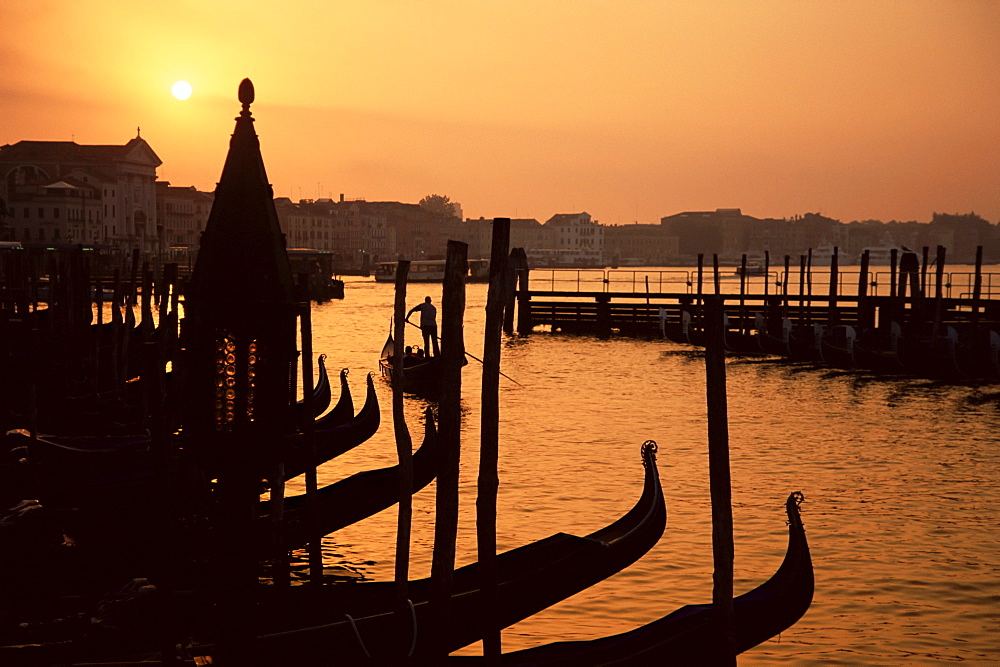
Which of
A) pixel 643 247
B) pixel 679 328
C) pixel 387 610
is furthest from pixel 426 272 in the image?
pixel 643 247

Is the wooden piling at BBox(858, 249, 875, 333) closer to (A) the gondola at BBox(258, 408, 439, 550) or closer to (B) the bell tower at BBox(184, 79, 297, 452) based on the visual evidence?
(A) the gondola at BBox(258, 408, 439, 550)

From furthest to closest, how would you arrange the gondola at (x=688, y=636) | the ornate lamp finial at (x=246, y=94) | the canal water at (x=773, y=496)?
the canal water at (x=773, y=496) < the gondola at (x=688, y=636) < the ornate lamp finial at (x=246, y=94)

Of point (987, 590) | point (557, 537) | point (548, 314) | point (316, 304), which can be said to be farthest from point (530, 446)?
point (316, 304)

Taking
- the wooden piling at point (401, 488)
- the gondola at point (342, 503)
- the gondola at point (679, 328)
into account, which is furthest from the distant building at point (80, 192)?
the wooden piling at point (401, 488)

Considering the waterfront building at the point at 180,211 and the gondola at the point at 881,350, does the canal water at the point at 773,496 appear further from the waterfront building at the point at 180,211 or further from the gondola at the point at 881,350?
the waterfront building at the point at 180,211

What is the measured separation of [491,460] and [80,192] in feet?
249

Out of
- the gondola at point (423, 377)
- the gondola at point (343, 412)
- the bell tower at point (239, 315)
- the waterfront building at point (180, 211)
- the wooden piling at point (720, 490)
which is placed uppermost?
the waterfront building at point (180, 211)

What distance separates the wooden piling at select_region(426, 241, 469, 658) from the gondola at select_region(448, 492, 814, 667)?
0.27 meters

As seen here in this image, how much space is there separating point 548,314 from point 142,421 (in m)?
22.5

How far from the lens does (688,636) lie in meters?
4.83

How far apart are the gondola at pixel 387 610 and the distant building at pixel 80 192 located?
227ft

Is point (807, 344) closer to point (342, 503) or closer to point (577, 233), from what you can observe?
point (342, 503)

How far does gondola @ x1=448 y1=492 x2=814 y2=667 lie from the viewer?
4.73 m

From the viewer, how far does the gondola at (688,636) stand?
473 cm
